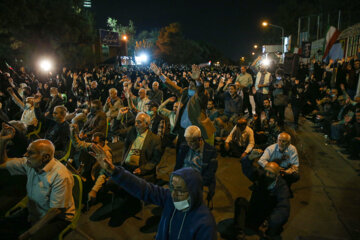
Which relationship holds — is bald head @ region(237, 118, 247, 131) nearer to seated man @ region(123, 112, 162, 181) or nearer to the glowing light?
seated man @ region(123, 112, 162, 181)

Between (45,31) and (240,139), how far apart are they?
962 inches

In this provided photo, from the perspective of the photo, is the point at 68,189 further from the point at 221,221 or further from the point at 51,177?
the point at 221,221

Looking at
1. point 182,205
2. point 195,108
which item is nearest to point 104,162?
point 182,205

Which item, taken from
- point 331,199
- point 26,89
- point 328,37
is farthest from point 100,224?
point 328,37

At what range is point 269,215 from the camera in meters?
3.55

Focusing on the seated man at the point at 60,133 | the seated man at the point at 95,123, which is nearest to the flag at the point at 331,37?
the seated man at the point at 95,123

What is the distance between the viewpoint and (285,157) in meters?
4.48

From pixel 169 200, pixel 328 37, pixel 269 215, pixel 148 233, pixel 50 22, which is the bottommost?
pixel 148 233

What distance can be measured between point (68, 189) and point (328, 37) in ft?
68.7

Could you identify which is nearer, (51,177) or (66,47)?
(51,177)

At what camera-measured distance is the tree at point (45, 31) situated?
20.6 meters

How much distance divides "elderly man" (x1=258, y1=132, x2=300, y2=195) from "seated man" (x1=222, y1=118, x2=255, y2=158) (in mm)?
1535

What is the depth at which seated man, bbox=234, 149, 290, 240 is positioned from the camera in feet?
11.2

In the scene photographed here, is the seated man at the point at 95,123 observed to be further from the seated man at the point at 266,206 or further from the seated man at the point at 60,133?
the seated man at the point at 266,206
